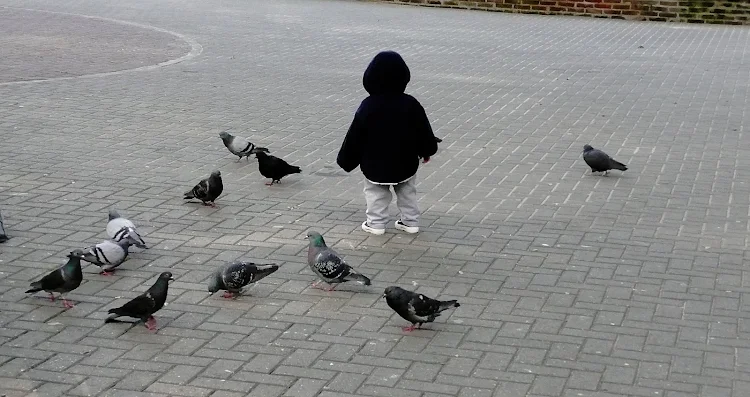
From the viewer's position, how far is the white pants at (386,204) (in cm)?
Answer: 910

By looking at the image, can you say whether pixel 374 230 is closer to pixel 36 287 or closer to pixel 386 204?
pixel 386 204

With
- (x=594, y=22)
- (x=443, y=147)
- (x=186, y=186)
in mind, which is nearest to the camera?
(x=186, y=186)

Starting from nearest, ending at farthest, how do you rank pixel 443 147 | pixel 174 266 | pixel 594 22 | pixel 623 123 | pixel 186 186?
pixel 174 266 < pixel 186 186 < pixel 443 147 < pixel 623 123 < pixel 594 22

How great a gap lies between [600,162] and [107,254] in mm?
5272

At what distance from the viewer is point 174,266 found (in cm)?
816

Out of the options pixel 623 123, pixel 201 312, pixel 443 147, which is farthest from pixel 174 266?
pixel 623 123

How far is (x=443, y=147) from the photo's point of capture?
12438 mm

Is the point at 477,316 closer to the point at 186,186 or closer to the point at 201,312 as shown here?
the point at 201,312

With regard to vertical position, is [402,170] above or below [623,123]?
above

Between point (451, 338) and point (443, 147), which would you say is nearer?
point (451, 338)

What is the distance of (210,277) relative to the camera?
7688 mm

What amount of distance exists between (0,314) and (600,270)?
13.9 feet

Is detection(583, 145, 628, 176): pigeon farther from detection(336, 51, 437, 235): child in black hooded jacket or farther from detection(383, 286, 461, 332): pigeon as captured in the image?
detection(383, 286, 461, 332): pigeon

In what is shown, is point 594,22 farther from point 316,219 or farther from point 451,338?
point 451,338
